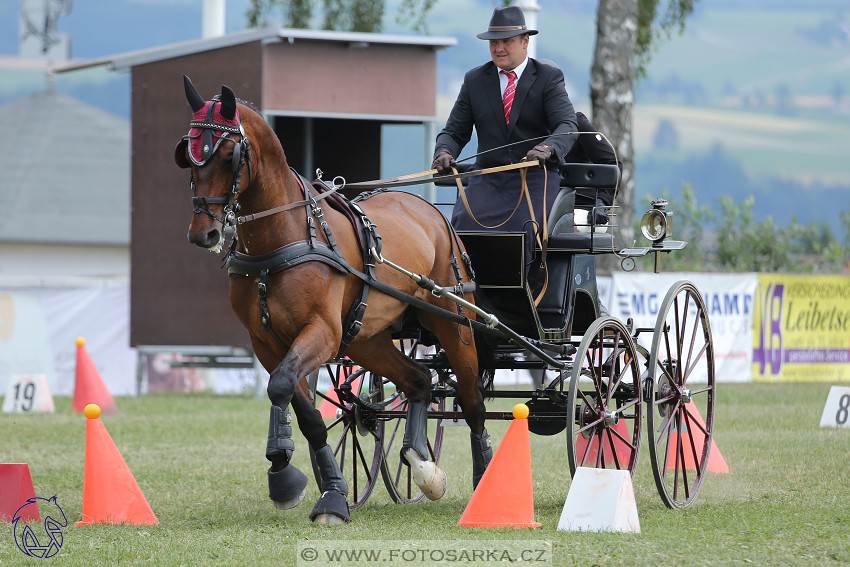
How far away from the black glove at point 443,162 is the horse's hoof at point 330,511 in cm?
201

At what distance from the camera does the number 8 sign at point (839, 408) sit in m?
10.5

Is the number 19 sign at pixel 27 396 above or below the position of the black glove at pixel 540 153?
below

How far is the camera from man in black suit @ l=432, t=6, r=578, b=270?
22.6 ft

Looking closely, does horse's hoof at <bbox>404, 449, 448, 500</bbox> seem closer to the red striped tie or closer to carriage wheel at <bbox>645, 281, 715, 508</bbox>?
carriage wheel at <bbox>645, 281, 715, 508</bbox>

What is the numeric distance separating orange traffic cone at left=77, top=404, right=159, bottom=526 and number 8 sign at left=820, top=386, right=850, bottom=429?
262 inches

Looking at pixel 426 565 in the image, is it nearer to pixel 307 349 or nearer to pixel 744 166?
pixel 307 349

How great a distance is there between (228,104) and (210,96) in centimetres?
875

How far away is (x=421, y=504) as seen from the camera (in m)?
7.19

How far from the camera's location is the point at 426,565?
4.93m

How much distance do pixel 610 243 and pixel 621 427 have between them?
6.06 feet

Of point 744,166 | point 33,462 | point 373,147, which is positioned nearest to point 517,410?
point 33,462

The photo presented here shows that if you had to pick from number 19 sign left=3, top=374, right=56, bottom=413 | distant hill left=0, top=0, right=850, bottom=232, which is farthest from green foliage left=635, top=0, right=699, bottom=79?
distant hill left=0, top=0, right=850, bottom=232

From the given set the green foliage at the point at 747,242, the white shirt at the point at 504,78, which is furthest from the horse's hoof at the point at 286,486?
the green foliage at the point at 747,242

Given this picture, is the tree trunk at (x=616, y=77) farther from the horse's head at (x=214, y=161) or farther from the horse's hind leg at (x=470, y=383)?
the horse's head at (x=214, y=161)
